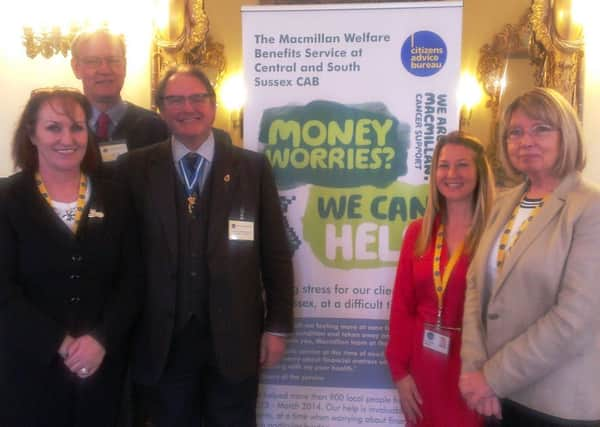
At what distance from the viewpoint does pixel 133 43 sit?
3373mm

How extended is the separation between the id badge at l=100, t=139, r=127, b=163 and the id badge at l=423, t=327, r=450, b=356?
4.65ft

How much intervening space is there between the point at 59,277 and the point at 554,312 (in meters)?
1.46

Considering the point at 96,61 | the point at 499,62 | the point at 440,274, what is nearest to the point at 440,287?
the point at 440,274

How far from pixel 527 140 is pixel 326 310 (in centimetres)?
114

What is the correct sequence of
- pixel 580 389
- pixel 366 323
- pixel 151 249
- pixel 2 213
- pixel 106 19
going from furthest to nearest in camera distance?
1. pixel 106 19
2. pixel 366 323
3. pixel 151 249
4. pixel 2 213
5. pixel 580 389

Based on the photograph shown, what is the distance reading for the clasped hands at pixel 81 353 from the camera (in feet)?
5.63

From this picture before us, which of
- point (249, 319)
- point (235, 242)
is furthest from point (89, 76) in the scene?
point (249, 319)

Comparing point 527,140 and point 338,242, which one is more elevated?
point 527,140

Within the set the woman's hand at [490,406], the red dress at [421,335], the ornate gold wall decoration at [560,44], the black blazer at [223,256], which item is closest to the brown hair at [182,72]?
the black blazer at [223,256]

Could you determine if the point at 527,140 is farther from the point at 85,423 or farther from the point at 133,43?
the point at 133,43

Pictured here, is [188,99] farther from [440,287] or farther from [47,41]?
[47,41]

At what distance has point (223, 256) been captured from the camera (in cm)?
191

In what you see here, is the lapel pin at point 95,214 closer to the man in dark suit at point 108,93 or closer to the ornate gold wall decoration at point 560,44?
the man in dark suit at point 108,93

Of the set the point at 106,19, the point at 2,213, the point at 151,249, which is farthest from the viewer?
the point at 106,19
